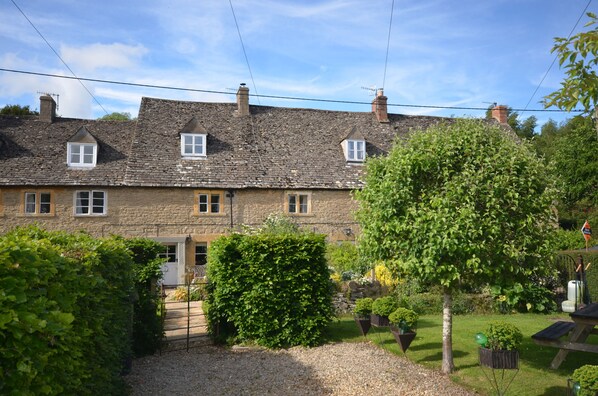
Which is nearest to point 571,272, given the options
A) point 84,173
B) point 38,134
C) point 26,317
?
point 26,317

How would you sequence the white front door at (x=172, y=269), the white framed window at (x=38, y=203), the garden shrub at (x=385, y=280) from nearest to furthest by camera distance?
the garden shrub at (x=385, y=280) < the white framed window at (x=38, y=203) < the white front door at (x=172, y=269)

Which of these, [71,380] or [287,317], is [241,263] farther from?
[71,380]

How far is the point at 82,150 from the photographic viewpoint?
23.1 metres

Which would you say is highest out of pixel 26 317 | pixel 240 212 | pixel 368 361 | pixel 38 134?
pixel 38 134

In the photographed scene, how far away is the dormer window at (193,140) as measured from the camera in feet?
79.3

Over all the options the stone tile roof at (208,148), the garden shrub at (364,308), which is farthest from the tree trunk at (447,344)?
the stone tile roof at (208,148)

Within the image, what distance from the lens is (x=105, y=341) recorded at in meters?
5.98

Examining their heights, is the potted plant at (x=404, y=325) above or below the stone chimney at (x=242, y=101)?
below

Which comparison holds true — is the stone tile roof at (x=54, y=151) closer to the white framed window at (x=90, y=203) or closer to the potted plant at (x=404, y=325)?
the white framed window at (x=90, y=203)

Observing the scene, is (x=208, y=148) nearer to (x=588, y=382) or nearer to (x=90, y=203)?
(x=90, y=203)

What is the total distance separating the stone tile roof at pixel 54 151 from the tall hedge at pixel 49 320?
17.6 m

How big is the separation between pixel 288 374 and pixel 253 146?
17558mm

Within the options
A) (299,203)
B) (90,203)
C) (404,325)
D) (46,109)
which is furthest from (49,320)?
(46,109)

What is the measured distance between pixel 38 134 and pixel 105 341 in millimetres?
21768
